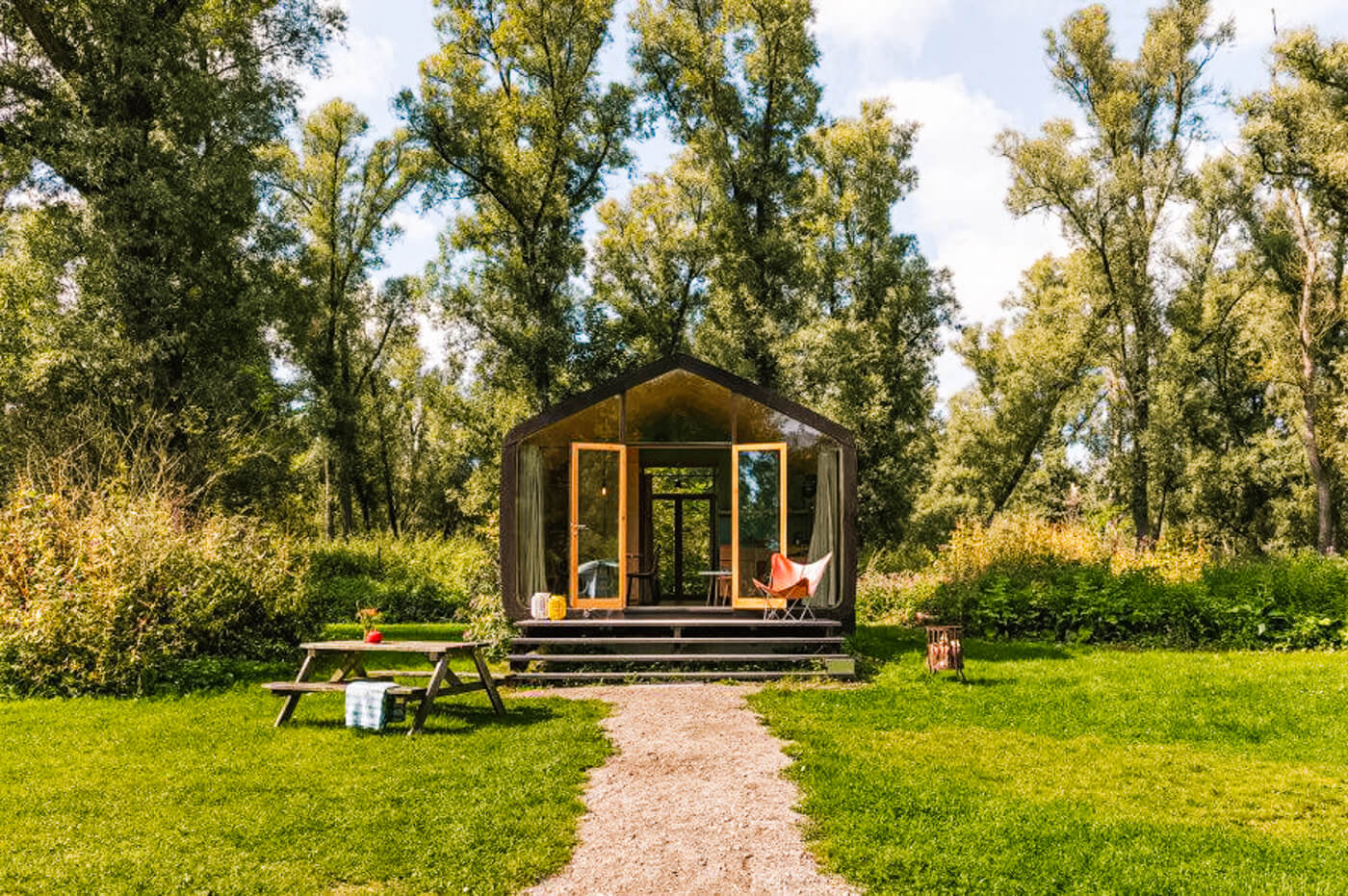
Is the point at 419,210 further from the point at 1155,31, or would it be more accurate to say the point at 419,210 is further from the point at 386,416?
the point at 1155,31

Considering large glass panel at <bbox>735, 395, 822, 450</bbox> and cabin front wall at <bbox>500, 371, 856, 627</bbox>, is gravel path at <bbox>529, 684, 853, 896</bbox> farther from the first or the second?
large glass panel at <bbox>735, 395, 822, 450</bbox>

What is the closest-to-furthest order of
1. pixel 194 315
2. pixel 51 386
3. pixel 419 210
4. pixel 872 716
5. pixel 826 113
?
pixel 872 716, pixel 51 386, pixel 194 315, pixel 419 210, pixel 826 113

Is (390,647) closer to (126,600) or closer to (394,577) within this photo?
(126,600)

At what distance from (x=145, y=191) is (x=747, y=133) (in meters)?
12.4

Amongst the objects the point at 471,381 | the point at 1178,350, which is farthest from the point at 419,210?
the point at 1178,350

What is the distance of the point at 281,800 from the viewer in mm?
5398

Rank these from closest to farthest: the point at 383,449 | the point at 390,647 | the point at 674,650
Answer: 1. the point at 390,647
2. the point at 674,650
3. the point at 383,449

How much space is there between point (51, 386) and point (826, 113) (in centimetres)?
1713

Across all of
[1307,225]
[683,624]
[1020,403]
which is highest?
[1307,225]

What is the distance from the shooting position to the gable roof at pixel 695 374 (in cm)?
1152

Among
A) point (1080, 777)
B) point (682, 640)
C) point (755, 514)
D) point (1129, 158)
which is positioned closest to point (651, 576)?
point (755, 514)

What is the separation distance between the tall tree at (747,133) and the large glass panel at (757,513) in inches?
355

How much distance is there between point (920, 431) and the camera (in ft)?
72.4

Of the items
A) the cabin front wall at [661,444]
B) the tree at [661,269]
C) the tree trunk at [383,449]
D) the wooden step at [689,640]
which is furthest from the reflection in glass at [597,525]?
the tree trunk at [383,449]
